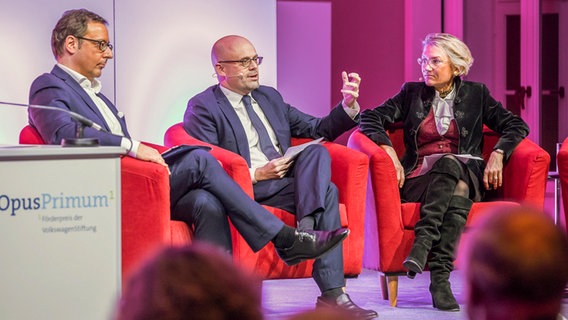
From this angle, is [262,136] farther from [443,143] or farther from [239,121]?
[443,143]

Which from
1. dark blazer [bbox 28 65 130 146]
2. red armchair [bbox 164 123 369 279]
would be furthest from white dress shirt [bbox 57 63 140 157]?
red armchair [bbox 164 123 369 279]

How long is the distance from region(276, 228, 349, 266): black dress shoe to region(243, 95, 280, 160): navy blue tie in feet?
2.47

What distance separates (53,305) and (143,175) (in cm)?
78

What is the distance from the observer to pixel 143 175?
11.8 feet

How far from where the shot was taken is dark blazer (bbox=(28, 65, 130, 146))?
3.57m

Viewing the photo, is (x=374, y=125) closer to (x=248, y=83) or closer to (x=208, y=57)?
(x=248, y=83)

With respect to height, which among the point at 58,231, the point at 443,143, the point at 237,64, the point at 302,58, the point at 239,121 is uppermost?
the point at 302,58

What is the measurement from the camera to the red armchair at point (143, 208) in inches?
141

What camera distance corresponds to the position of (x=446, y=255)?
4.34 metres

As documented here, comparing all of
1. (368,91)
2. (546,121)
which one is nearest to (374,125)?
(368,91)

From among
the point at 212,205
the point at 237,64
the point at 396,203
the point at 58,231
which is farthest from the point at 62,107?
the point at 396,203

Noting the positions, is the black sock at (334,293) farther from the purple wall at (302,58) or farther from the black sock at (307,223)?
the purple wall at (302,58)

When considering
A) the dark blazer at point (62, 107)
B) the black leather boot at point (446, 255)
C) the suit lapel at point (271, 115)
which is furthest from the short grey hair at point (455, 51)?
the dark blazer at point (62, 107)

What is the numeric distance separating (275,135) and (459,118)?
3.13 ft
